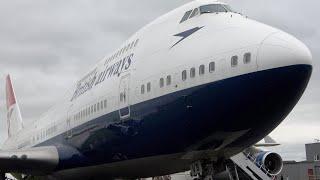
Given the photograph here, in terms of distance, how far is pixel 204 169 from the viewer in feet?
34.9

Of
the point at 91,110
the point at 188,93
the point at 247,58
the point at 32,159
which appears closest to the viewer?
the point at 247,58

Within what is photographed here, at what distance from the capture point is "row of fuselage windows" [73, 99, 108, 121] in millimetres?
14025

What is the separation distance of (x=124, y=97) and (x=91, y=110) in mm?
2827

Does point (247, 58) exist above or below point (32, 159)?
above

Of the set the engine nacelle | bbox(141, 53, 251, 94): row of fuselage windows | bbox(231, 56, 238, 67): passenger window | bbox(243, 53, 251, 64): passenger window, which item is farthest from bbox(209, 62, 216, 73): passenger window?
the engine nacelle

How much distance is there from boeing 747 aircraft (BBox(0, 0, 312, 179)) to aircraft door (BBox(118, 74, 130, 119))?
29 mm

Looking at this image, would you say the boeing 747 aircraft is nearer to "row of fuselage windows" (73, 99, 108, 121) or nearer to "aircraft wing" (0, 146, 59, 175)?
"row of fuselage windows" (73, 99, 108, 121)

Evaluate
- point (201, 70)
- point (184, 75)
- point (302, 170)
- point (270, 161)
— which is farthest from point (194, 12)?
point (302, 170)

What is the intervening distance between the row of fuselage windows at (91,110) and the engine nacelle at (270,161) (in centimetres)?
486

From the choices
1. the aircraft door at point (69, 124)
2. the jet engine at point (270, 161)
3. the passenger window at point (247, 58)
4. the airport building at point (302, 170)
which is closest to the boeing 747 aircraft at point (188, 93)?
the passenger window at point (247, 58)

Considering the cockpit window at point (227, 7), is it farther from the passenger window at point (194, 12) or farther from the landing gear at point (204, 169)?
the landing gear at point (204, 169)

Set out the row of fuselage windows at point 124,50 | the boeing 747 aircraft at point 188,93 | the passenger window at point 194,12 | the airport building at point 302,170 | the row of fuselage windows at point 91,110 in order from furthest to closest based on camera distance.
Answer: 1. the airport building at point 302,170
2. the row of fuselage windows at point 91,110
3. the row of fuselage windows at point 124,50
4. the passenger window at point 194,12
5. the boeing 747 aircraft at point 188,93

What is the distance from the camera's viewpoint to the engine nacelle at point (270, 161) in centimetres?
1455

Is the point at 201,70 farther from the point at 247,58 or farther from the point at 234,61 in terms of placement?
the point at 247,58
